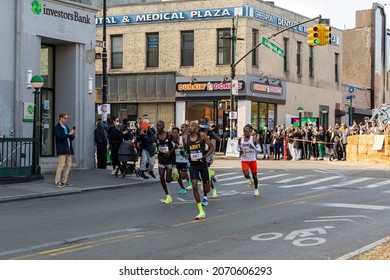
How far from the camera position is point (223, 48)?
39.1m

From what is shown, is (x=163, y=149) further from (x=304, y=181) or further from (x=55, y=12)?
(x=55, y=12)

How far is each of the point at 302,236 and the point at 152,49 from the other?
32605 millimetres

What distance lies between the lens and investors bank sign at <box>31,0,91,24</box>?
66.5 feet

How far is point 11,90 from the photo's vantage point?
19359mm

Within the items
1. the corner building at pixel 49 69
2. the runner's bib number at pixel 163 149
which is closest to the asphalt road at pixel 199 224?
the runner's bib number at pixel 163 149

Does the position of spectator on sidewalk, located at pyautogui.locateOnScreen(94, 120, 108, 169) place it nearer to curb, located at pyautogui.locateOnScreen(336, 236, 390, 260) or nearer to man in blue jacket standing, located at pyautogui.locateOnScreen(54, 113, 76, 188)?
man in blue jacket standing, located at pyautogui.locateOnScreen(54, 113, 76, 188)

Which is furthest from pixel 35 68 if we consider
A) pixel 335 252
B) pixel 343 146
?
pixel 343 146

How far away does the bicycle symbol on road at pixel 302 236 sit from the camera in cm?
923

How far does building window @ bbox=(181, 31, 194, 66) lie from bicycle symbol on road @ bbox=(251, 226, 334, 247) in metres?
30.4

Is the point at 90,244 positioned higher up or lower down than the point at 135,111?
lower down

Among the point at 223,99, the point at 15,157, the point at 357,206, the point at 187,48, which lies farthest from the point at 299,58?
the point at 357,206

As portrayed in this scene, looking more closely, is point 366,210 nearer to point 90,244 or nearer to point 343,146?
point 90,244

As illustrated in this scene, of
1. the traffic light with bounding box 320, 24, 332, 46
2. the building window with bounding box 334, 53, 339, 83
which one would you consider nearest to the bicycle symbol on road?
the traffic light with bounding box 320, 24, 332, 46

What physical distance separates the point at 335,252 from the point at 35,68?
1420cm
